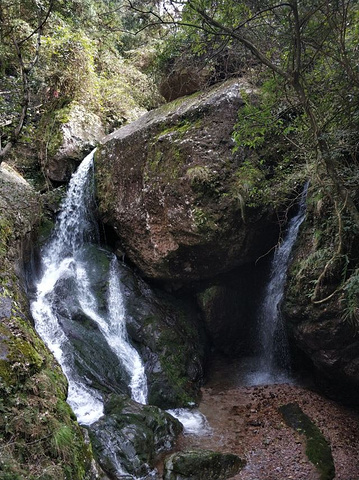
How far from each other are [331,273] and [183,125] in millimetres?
4895

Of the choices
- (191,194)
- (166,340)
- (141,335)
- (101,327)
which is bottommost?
(166,340)

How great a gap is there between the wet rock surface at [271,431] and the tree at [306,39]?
4036 mm

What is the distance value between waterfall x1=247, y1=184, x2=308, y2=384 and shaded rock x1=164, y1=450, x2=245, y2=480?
3478mm

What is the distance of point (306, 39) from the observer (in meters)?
4.17

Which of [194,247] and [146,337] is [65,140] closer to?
[194,247]

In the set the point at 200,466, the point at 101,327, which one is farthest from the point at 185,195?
the point at 200,466

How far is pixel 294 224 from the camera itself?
916 centimetres

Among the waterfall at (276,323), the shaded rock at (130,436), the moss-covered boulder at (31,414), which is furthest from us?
the waterfall at (276,323)

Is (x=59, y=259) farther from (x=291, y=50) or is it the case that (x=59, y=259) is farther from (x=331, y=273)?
(x=291, y=50)

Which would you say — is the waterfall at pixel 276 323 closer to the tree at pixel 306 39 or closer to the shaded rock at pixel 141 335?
the shaded rock at pixel 141 335

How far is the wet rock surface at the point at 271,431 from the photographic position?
5.66 meters

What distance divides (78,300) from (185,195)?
3.50 meters

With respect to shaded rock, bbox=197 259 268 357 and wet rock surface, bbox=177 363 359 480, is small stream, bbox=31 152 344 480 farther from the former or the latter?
shaded rock, bbox=197 259 268 357

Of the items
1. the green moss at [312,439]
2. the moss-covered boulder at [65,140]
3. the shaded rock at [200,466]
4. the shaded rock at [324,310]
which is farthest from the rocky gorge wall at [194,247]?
the moss-covered boulder at [65,140]
